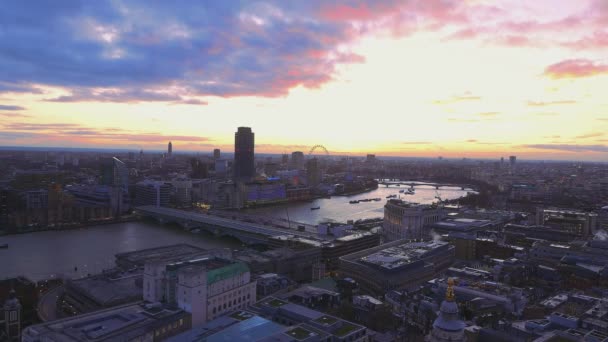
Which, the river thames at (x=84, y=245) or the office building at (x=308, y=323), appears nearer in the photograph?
the office building at (x=308, y=323)

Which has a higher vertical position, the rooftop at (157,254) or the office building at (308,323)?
the office building at (308,323)

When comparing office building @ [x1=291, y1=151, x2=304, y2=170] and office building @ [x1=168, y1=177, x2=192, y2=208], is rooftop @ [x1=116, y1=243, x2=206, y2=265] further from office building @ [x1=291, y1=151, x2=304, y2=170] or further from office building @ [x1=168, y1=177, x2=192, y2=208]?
Answer: office building @ [x1=291, y1=151, x2=304, y2=170]

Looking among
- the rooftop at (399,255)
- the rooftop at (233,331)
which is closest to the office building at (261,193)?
the rooftop at (399,255)

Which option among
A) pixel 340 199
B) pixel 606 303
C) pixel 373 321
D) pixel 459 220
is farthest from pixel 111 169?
pixel 606 303

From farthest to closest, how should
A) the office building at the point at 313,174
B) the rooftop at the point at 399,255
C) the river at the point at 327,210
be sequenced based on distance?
1. the office building at the point at 313,174
2. the river at the point at 327,210
3. the rooftop at the point at 399,255

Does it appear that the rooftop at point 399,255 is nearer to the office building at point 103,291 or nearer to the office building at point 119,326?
the office building at point 119,326

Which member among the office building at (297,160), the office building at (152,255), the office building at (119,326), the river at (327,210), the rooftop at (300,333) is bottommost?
the river at (327,210)

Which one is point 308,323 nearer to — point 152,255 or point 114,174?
point 152,255
